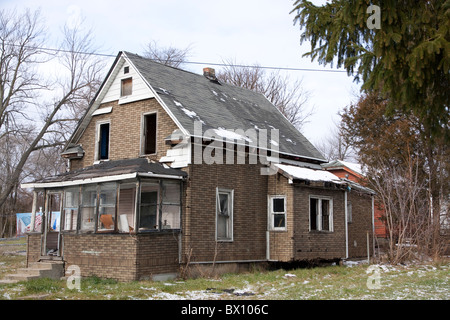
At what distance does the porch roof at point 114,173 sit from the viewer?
12.9 m

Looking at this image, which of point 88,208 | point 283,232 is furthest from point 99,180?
point 283,232

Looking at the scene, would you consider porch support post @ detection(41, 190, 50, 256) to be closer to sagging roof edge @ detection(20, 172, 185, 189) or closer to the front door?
the front door

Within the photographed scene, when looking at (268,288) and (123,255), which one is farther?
(123,255)

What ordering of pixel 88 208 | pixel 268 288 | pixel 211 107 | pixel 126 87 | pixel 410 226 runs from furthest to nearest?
pixel 410 226, pixel 211 107, pixel 126 87, pixel 88 208, pixel 268 288

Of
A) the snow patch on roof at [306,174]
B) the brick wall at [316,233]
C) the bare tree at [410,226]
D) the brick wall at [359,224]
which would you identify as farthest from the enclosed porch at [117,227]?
the brick wall at [359,224]

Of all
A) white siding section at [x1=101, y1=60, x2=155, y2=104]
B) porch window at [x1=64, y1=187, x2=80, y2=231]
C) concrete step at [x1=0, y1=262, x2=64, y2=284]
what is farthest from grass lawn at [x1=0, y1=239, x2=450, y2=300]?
white siding section at [x1=101, y1=60, x2=155, y2=104]

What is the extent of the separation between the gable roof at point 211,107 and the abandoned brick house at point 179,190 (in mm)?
69

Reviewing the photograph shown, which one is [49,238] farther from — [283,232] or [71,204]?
[283,232]

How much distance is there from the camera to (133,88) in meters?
15.9

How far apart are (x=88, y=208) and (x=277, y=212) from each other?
20.7ft

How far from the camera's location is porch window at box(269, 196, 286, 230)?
16.0m

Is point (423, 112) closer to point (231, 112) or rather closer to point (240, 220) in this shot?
point (240, 220)

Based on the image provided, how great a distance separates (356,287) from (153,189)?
23.2 feet

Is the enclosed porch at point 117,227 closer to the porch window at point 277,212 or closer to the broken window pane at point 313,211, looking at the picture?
Answer: the porch window at point 277,212
